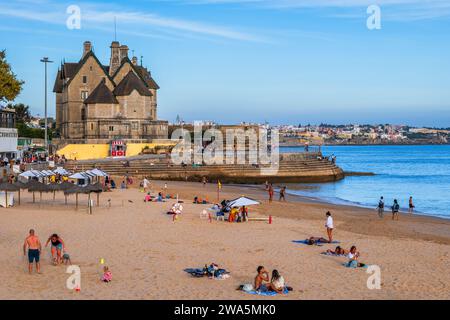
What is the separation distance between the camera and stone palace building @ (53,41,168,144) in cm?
7012

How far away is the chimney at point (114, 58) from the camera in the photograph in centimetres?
7956

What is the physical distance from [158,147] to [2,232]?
153 ft

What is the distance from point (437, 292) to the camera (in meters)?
15.6

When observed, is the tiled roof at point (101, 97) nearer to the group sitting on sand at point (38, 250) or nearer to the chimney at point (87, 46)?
the chimney at point (87, 46)

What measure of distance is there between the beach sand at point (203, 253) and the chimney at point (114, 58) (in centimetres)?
4928

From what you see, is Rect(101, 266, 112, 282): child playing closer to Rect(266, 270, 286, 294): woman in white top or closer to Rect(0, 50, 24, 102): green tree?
Rect(266, 270, 286, 294): woman in white top

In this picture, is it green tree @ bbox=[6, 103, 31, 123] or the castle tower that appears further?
green tree @ bbox=[6, 103, 31, 123]

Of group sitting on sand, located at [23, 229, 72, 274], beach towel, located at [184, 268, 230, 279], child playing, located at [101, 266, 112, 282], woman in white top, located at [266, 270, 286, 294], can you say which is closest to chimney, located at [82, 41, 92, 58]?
group sitting on sand, located at [23, 229, 72, 274]

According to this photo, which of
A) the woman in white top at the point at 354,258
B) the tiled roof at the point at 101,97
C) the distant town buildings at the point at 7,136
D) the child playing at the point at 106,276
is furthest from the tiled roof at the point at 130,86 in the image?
the child playing at the point at 106,276

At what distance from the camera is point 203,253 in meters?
19.9

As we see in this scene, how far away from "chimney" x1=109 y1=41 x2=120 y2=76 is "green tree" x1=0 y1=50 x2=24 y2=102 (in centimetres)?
2314

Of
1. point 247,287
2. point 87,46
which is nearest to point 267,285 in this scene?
point 247,287

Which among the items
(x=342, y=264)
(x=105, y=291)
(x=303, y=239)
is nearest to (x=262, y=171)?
(x=303, y=239)

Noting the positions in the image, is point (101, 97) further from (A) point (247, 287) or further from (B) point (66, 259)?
(A) point (247, 287)
